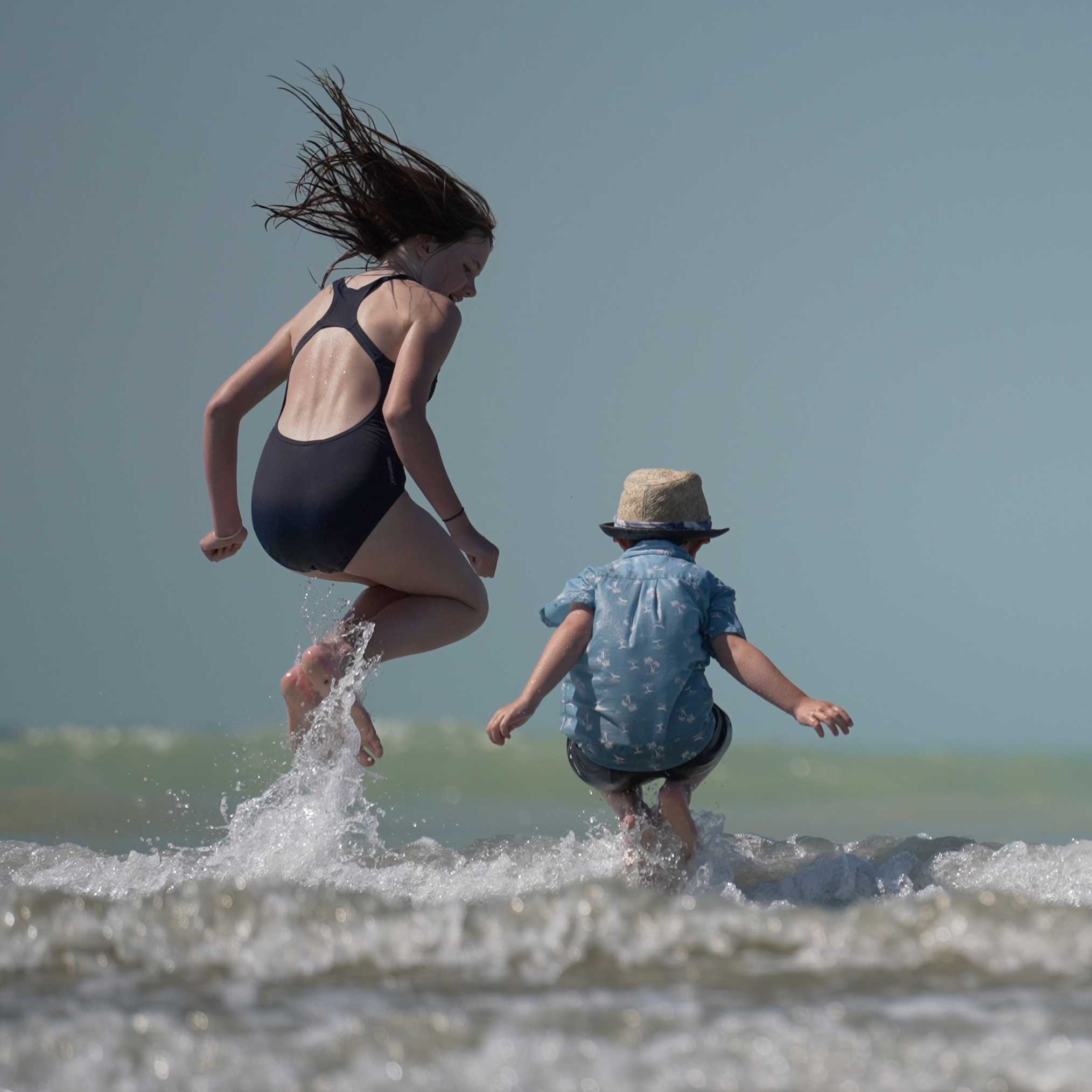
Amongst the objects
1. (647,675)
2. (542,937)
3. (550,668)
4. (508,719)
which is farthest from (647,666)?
(542,937)

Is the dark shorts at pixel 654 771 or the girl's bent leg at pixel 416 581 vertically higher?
the girl's bent leg at pixel 416 581

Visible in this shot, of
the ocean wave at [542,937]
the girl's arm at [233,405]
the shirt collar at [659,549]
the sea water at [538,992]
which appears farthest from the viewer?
the girl's arm at [233,405]

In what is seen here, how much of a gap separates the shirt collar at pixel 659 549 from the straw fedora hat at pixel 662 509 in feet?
0.05

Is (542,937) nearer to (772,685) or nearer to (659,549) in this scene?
(772,685)

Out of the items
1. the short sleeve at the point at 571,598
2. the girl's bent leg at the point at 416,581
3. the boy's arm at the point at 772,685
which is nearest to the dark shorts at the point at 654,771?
the boy's arm at the point at 772,685

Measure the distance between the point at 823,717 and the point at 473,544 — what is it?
1.15 meters

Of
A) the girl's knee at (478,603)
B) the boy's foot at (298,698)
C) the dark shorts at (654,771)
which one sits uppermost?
the girl's knee at (478,603)

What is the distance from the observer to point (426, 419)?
362cm

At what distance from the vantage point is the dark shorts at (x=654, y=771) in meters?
3.62

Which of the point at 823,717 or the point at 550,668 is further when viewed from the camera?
the point at 550,668

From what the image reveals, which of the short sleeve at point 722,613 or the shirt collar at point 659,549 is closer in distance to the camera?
the short sleeve at point 722,613

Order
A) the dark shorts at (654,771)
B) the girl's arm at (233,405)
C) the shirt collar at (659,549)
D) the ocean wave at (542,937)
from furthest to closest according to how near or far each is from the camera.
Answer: the girl's arm at (233,405)
the shirt collar at (659,549)
the dark shorts at (654,771)
the ocean wave at (542,937)

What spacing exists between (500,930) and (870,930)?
0.63m

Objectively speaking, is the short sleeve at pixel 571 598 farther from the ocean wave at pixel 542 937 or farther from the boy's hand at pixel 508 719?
the ocean wave at pixel 542 937
